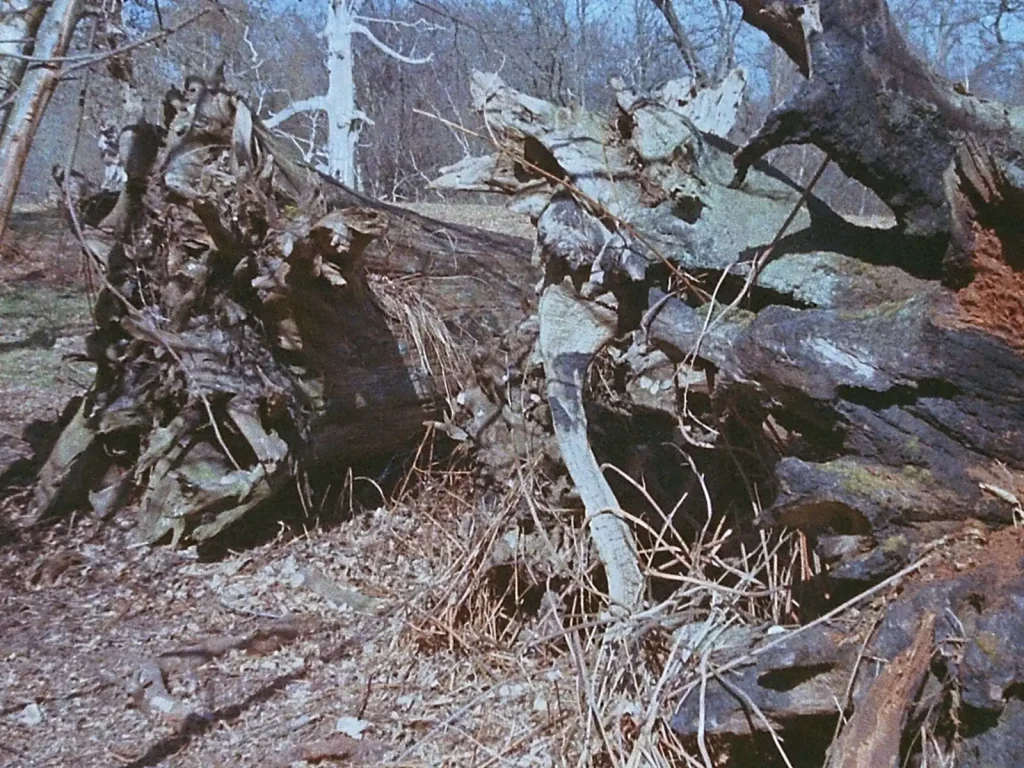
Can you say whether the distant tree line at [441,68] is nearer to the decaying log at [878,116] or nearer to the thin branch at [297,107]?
the thin branch at [297,107]

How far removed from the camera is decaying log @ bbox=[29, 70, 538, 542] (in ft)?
17.0

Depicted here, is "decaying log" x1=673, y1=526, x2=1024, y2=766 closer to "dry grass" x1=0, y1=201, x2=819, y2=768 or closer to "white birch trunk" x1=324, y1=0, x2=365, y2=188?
"dry grass" x1=0, y1=201, x2=819, y2=768

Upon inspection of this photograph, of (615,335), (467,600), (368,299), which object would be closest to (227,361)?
(368,299)

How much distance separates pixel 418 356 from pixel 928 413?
139 inches

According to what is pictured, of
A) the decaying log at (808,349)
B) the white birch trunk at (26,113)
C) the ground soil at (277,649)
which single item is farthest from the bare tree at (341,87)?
the white birch trunk at (26,113)

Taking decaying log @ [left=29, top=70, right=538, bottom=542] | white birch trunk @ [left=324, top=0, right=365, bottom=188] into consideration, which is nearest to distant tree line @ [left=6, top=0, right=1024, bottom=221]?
white birch trunk @ [left=324, top=0, right=365, bottom=188]

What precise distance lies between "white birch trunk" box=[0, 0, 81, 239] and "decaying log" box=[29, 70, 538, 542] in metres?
1.84

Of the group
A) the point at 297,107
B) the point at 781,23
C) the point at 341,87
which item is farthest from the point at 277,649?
the point at 341,87

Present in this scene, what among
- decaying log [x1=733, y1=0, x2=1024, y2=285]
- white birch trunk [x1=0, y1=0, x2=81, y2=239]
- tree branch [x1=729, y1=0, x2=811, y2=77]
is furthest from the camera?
tree branch [x1=729, y1=0, x2=811, y2=77]

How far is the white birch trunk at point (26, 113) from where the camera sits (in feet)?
9.86

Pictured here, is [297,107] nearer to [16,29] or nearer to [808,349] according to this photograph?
[16,29]

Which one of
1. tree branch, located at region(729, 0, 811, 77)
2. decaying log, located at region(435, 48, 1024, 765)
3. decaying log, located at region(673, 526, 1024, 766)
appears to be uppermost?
tree branch, located at region(729, 0, 811, 77)

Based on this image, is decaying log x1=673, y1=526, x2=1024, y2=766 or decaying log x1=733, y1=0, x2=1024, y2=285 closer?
decaying log x1=673, y1=526, x2=1024, y2=766

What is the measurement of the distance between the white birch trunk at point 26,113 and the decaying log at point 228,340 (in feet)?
6.03
